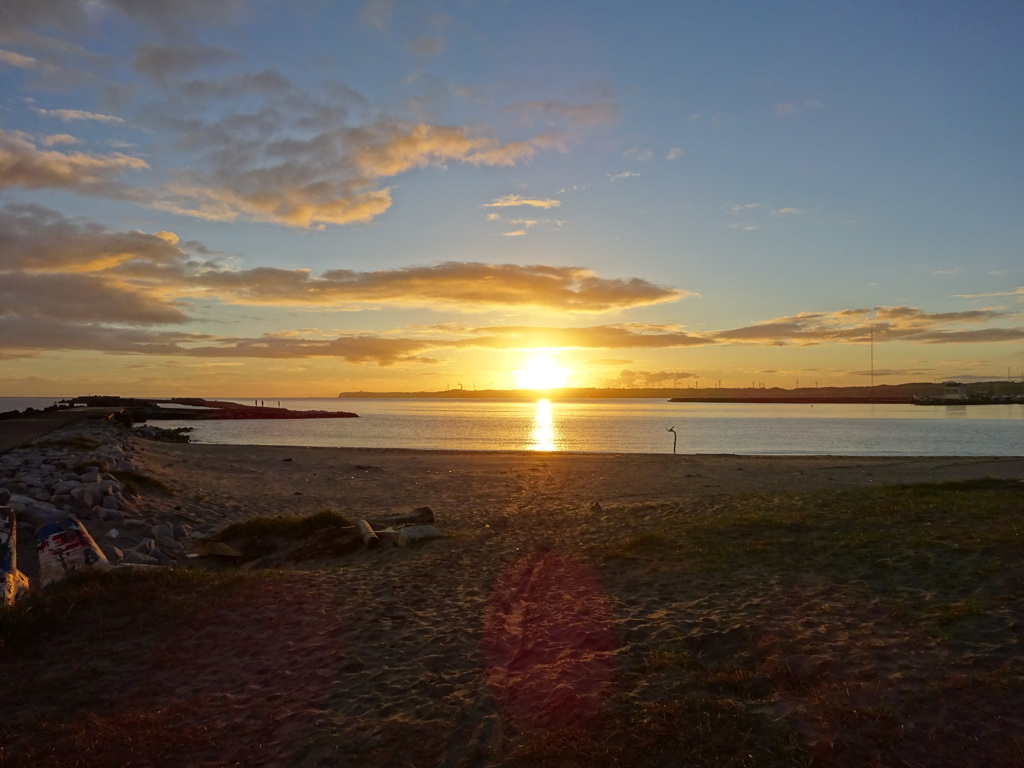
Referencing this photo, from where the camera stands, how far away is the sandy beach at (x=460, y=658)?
187 inches

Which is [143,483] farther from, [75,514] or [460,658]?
[460,658]

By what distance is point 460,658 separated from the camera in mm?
6340

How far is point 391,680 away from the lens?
5.87 m

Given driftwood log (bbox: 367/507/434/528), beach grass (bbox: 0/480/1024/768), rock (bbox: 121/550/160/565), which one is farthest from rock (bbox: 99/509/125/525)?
beach grass (bbox: 0/480/1024/768)

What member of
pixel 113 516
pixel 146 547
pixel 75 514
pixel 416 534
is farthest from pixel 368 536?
pixel 75 514

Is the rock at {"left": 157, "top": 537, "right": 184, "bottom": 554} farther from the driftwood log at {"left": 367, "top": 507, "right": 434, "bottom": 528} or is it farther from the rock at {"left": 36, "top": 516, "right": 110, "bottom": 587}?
the driftwood log at {"left": 367, "top": 507, "right": 434, "bottom": 528}

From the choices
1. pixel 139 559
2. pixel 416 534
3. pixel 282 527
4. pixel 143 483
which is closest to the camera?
pixel 139 559

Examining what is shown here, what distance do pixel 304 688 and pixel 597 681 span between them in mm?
2598

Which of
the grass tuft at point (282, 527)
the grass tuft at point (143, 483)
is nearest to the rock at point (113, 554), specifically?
the grass tuft at point (282, 527)

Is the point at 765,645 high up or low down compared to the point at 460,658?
up

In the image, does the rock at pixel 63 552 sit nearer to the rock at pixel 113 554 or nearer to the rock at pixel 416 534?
the rock at pixel 113 554

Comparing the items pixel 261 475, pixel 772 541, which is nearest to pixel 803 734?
pixel 772 541

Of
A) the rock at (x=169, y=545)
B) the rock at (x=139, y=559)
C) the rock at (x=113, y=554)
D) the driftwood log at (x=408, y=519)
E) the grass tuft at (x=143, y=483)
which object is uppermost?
the grass tuft at (x=143, y=483)

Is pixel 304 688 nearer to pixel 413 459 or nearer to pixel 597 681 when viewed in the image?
pixel 597 681
